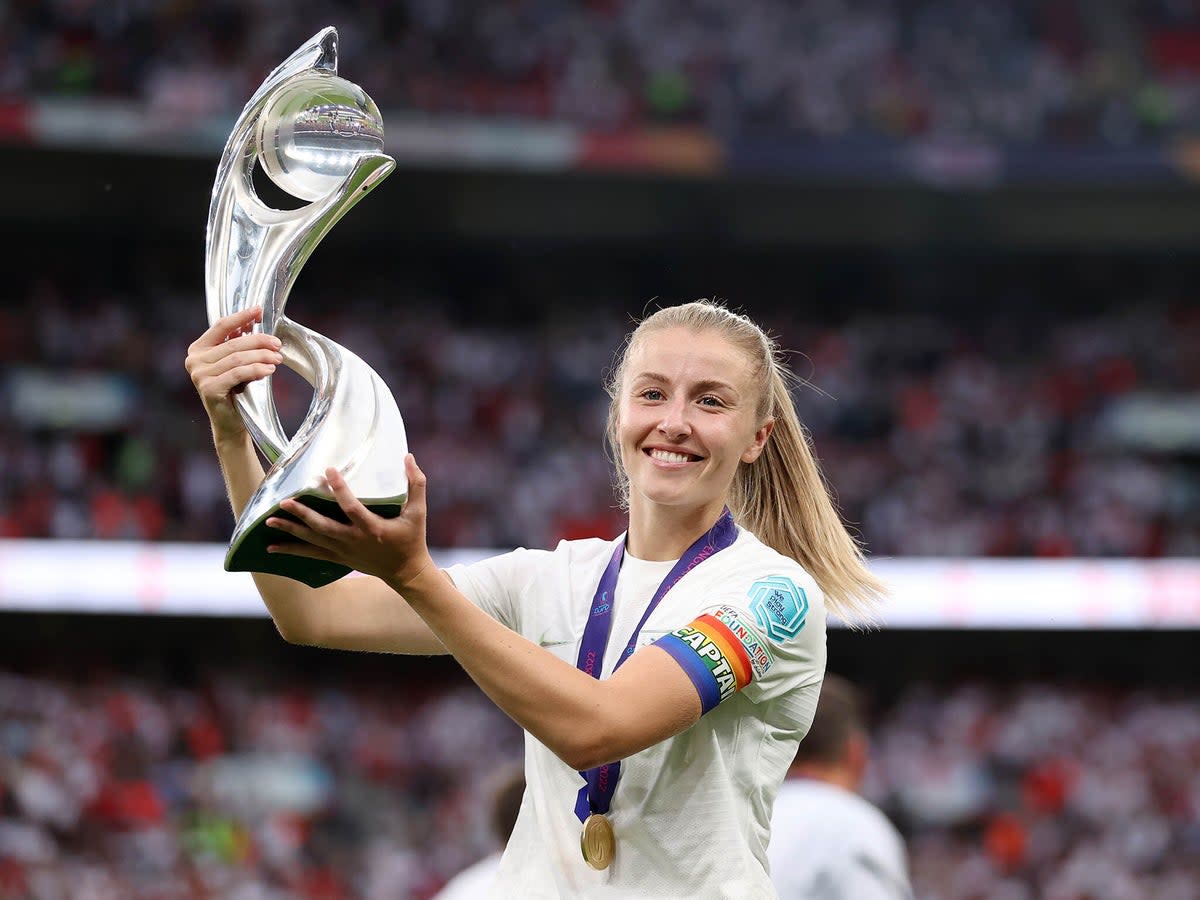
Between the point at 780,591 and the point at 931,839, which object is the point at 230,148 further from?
the point at 931,839

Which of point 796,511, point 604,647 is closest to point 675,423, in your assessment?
point 604,647

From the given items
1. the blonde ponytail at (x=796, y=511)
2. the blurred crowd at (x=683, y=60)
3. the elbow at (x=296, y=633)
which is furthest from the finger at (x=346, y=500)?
the blurred crowd at (x=683, y=60)

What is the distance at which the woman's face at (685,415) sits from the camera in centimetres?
188

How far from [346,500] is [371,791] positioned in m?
11.4

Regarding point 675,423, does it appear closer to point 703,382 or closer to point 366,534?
point 703,382

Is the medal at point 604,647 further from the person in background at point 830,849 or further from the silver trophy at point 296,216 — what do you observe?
the person in background at point 830,849

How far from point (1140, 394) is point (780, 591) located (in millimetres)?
15372

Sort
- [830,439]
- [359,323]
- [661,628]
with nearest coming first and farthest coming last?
[661,628] → [830,439] → [359,323]

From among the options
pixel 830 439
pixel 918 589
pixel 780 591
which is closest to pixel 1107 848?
pixel 918 589

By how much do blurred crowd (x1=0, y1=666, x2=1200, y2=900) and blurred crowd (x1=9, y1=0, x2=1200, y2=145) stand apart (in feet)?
17.7

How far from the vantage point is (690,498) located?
1.89m

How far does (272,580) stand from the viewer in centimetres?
194

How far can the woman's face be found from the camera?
1.88 m

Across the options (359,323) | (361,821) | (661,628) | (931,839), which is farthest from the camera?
(359,323)
